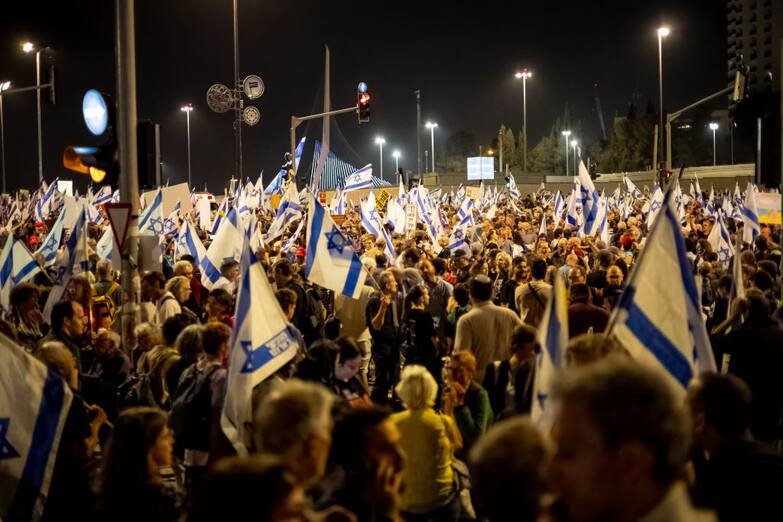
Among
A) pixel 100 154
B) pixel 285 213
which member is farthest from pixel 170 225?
pixel 100 154

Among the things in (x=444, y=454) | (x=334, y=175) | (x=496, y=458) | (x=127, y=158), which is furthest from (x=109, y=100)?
(x=334, y=175)

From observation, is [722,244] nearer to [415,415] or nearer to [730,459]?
[415,415]

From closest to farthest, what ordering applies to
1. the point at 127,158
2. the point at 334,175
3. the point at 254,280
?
the point at 254,280 < the point at 127,158 < the point at 334,175

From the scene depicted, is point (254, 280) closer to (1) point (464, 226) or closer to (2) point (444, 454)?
(2) point (444, 454)

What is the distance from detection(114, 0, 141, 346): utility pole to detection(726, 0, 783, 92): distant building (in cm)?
11545

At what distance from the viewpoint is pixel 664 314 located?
496cm

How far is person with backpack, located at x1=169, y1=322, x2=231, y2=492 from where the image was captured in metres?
5.96

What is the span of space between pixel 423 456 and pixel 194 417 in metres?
1.60

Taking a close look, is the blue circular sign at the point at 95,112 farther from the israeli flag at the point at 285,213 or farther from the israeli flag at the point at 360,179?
the israeli flag at the point at 360,179

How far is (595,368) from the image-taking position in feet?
8.55

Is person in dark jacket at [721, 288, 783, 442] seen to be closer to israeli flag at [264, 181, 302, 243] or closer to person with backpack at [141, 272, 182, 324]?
person with backpack at [141, 272, 182, 324]

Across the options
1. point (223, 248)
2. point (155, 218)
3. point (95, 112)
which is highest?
point (95, 112)

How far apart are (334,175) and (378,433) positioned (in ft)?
252

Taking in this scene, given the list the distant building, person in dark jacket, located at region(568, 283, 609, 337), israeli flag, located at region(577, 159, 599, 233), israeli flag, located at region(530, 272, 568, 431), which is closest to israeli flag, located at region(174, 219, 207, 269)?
person in dark jacket, located at region(568, 283, 609, 337)
